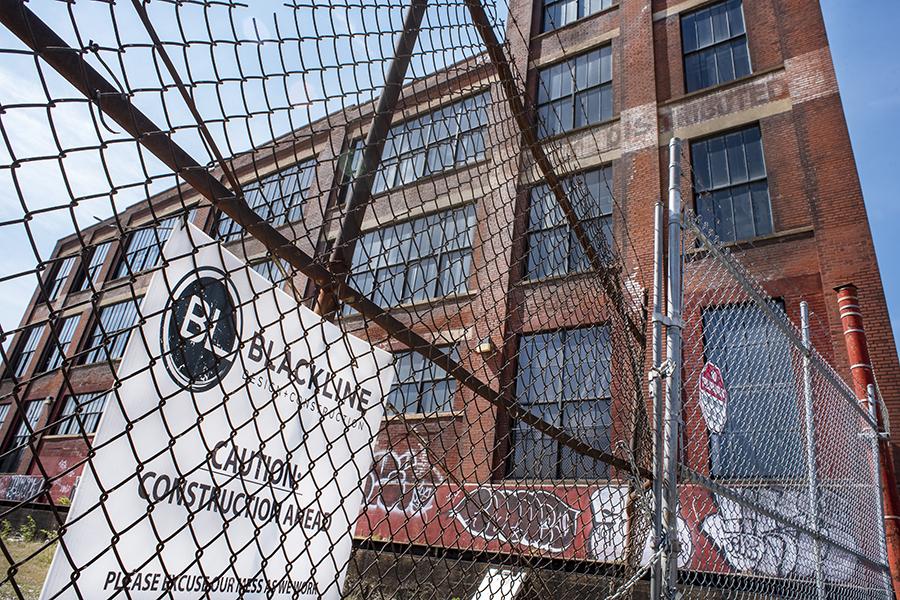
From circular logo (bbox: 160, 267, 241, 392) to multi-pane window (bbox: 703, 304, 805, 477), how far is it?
7.85 m

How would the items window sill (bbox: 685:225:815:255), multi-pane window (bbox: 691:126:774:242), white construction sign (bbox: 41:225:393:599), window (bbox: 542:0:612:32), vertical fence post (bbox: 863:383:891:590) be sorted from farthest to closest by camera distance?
1. window (bbox: 542:0:612:32)
2. multi-pane window (bbox: 691:126:774:242)
3. window sill (bbox: 685:225:815:255)
4. vertical fence post (bbox: 863:383:891:590)
5. white construction sign (bbox: 41:225:393:599)

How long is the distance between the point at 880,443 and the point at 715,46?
32.3 feet

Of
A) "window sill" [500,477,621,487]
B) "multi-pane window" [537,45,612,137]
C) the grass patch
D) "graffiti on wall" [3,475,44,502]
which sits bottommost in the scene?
"graffiti on wall" [3,475,44,502]

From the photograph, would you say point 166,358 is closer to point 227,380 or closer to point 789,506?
point 227,380

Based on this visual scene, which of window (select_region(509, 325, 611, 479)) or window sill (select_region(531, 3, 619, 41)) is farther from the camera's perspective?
window sill (select_region(531, 3, 619, 41))

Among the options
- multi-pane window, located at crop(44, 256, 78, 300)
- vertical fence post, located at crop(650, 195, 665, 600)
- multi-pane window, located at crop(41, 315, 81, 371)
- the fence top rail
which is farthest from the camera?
multi-pane window, located at crop(44, 256, 78, 300)

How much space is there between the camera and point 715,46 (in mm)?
12062

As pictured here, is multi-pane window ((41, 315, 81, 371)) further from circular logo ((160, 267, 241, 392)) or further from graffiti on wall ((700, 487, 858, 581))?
circular logo ((160, 267, 241, 392))

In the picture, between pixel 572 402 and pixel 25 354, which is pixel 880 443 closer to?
pixel 572 402

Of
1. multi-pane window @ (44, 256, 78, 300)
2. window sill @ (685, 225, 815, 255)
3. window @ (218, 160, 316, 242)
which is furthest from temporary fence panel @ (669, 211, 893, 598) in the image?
multi-pane window @ (44, 256, 78, 300)

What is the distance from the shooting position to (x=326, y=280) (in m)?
1.61

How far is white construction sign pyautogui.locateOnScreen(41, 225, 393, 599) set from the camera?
1.25m

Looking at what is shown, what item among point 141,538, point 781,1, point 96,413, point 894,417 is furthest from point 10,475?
point 781,1

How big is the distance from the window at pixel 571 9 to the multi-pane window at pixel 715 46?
287 centimetres
